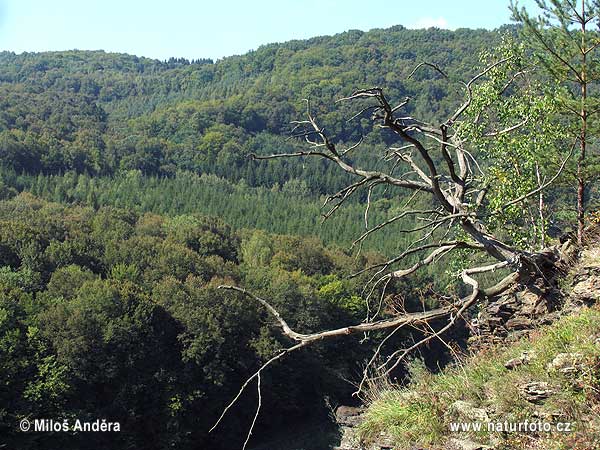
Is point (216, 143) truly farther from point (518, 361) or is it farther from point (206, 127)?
point (518, 361)

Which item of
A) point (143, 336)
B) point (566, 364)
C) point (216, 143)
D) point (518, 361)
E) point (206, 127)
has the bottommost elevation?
point (143, 336)

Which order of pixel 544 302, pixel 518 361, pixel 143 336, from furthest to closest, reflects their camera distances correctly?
pixel 143 336
pixel 544 302
pixel 518 361

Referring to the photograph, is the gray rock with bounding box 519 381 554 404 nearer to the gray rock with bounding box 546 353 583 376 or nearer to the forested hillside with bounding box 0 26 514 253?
the gray rock with bounding box 546 353 583 376

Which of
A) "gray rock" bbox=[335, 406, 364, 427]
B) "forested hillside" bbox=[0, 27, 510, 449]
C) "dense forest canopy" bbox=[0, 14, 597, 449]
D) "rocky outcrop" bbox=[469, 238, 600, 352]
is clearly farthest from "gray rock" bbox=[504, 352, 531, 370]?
"forested hillside" bbox=[0, 27, 510, 449]

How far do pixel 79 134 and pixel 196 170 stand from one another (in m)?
24.7

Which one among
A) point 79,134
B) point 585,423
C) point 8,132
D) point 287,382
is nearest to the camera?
point 585,423

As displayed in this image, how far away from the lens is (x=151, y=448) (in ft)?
110

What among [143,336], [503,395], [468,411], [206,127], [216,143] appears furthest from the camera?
[206,127]

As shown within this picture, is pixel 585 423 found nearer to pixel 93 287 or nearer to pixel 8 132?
pixel 93 287


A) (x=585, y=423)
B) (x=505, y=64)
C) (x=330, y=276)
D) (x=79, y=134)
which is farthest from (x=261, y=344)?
(x=79, y=134)

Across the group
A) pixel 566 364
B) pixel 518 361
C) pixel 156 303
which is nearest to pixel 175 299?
pixel 156 303

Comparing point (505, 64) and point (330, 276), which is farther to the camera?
point (330, 276)

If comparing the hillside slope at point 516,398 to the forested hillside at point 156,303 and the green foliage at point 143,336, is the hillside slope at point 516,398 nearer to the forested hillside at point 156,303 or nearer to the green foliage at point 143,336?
the forested hillside at point 156,303

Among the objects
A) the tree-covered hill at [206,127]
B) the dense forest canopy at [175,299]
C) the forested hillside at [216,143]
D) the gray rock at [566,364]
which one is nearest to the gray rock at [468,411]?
the gray rock at [566,364]
